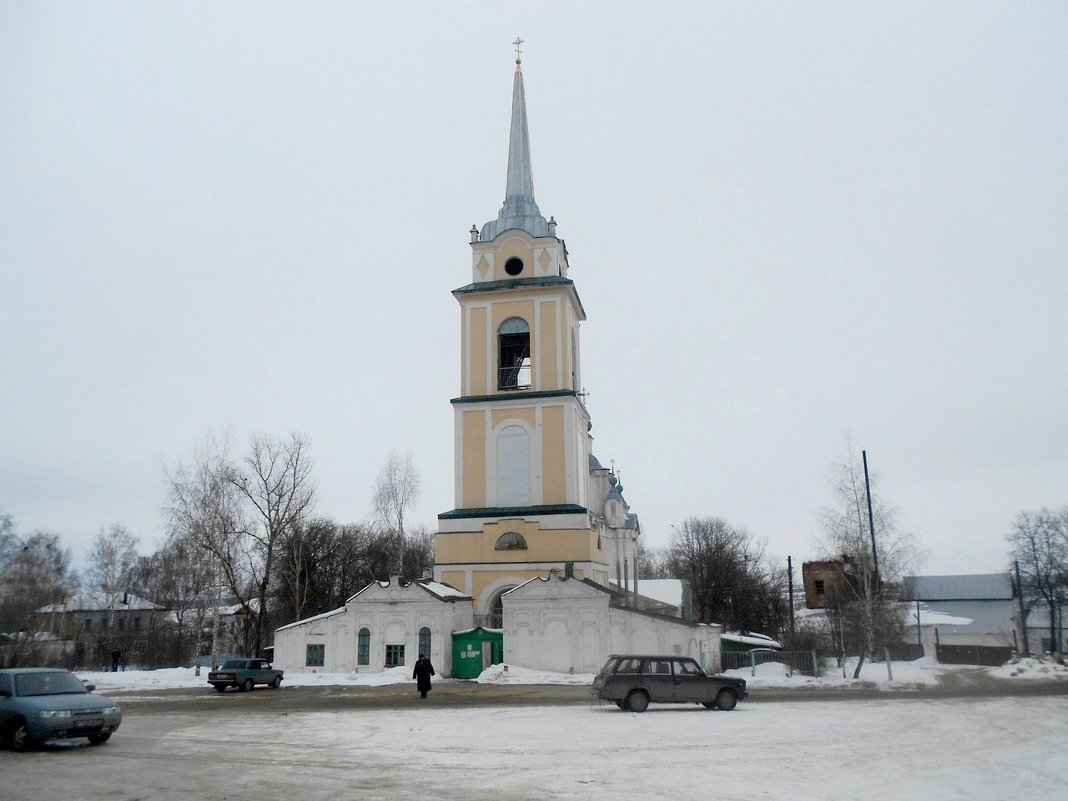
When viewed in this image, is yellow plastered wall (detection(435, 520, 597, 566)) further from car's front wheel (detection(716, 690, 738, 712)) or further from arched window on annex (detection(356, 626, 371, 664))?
car's front wheel (detection(716, 690, 738, 712))

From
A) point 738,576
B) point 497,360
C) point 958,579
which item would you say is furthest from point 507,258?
point 958,579

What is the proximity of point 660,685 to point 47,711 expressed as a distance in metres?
12.9

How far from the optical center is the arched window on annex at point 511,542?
3825 cm

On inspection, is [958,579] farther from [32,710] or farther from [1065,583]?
[32,710]

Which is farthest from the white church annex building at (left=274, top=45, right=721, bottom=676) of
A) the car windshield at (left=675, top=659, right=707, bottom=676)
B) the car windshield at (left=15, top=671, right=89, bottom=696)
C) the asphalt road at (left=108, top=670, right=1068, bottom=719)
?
the car windshield at (left=15, top=671, right=89, bottom=696)

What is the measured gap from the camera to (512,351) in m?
42.8

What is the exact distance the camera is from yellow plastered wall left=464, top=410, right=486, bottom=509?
131 ft

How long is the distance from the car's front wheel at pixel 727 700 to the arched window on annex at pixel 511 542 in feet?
60.6

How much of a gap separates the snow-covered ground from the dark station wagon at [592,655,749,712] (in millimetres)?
8066

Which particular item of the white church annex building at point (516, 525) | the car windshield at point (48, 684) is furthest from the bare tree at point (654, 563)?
the car windshield at point (48, 684)

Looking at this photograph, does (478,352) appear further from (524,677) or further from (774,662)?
(774,662)

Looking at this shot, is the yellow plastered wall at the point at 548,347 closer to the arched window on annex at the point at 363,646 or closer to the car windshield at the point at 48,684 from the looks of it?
the arched window on annex at the point at 363,646

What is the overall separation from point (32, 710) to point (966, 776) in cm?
1406

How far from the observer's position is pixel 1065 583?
5269 centimetres
